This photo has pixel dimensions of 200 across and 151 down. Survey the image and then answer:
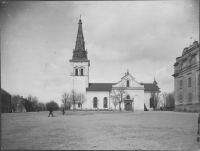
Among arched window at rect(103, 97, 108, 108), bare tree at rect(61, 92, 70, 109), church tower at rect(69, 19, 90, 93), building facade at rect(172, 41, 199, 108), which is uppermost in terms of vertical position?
church tower at rect(69, 19, 90, 93)

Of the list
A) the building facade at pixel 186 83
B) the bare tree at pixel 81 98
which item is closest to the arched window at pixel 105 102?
the bare tree at pixel 81 98

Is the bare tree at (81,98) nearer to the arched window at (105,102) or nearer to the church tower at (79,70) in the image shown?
the church tower at (79,70)

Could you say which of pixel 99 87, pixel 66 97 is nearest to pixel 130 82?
pixel 99 87

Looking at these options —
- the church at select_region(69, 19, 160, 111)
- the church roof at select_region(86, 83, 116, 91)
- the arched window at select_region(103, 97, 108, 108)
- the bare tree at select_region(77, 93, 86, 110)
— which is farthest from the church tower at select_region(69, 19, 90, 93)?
the arched window at select_region(103, 97, 108, 108)

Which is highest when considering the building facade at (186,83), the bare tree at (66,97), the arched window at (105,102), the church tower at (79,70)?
the church tower at (79,70)

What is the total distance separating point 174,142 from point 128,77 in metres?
50.3

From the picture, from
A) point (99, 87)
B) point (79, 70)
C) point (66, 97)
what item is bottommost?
point (66, 97)

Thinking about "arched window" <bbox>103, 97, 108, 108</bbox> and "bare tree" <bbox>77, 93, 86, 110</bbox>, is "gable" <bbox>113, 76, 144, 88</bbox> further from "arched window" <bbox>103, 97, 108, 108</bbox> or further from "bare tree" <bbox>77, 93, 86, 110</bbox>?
"bare tree" <bbox>77, 93, 86, 110</bbox>

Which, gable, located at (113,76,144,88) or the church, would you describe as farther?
gable, located at (113,76,144,88)

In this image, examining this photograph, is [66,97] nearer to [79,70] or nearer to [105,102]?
[79,70]

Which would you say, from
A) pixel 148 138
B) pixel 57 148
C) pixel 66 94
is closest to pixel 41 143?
pixel 57 148

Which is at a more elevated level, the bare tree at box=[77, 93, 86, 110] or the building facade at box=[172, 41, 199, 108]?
the building facade at box=[172, 41, 199, 108]

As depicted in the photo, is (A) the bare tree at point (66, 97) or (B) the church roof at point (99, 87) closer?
(A) the bare tree at point (66, 97)

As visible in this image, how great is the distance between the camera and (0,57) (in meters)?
8.32
